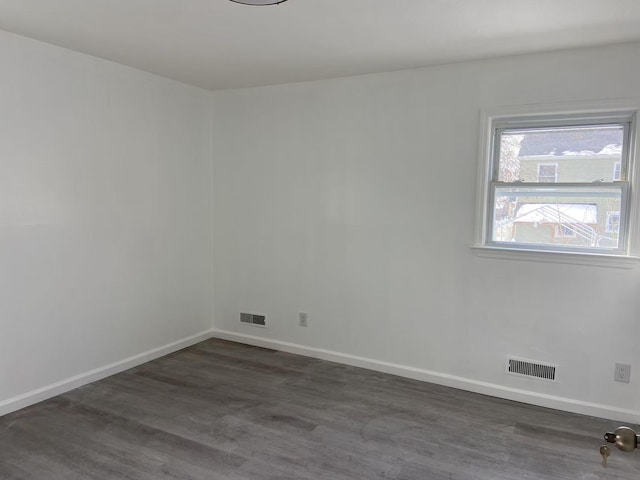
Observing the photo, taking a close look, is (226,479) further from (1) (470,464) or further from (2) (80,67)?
(2) (80,67)

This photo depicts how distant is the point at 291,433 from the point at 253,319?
5.89ft

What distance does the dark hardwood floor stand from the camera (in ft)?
8.30

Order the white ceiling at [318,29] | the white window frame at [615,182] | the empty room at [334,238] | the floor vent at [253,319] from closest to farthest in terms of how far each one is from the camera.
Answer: the white ceiling at [318,29] < the empty room at [334,238] < the white window frame at [615,182] < the floor vent at [253,319]

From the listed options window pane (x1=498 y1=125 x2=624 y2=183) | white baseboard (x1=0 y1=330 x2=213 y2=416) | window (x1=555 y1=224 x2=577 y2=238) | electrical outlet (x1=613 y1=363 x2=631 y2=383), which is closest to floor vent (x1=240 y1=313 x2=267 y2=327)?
white baseboard (x1=0 y1=330 x2=213 y2=416)

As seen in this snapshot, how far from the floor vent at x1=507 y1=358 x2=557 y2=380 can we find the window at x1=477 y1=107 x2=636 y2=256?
32.7 inches

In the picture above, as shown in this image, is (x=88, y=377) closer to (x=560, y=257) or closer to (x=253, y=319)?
(x=253, y=319)

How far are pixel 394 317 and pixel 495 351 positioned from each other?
0.82 meters

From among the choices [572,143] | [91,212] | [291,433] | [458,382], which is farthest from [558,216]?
[91,212]

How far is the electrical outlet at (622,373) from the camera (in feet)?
10.2

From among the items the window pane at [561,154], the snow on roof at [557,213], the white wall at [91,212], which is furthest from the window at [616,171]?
the white wall at [91,212]

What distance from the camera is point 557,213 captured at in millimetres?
3316

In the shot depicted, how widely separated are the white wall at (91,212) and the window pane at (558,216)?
2.81 meters

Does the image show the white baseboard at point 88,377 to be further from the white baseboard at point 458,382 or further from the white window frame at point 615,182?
the white window frame at point 615,182

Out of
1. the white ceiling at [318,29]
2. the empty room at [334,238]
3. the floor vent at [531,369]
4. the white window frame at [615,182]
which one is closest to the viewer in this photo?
the white ceiling at [318,29]
